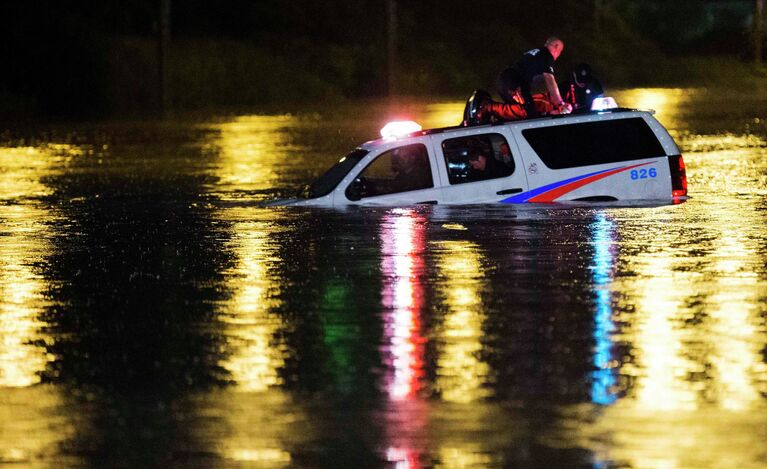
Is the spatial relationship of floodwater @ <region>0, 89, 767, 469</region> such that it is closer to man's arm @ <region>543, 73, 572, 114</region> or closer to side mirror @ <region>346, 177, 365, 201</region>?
side mirror @ <region>346, 177, 365, 201</region>

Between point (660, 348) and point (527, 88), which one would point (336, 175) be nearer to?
point (527, 88)

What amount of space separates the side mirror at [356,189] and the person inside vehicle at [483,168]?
1.09 metres

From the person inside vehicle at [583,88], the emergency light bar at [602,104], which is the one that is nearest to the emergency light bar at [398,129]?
the emergency light bar at [602,104]

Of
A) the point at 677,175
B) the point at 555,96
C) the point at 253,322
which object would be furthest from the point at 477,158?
the point at 253,322

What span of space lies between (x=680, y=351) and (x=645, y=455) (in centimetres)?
259

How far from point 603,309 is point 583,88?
724cm

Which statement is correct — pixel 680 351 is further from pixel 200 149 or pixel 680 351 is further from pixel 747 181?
pixel 200 149

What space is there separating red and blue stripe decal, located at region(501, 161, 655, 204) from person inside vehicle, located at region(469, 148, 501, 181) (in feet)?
0.96

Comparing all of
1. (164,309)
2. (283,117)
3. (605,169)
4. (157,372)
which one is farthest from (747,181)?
(283,117)

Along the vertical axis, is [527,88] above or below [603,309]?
above

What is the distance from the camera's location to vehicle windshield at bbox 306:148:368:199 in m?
17.5

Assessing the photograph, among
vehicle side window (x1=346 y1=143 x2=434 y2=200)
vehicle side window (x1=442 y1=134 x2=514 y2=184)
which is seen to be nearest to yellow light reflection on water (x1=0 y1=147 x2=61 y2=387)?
vehicle side window (x1=346 y1=143 x2=434 y2=200)

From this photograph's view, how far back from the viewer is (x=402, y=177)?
57.4ft

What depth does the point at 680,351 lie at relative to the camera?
979 cm
